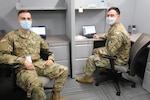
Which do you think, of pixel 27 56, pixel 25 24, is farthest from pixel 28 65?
pixel 25 24

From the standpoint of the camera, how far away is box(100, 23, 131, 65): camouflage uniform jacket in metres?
2.00

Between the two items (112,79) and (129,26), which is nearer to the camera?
(112,79)

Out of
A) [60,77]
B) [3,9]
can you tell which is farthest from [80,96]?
[3,9]

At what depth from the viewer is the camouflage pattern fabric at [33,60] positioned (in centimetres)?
155

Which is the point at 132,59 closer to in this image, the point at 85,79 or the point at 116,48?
the point at 116,48

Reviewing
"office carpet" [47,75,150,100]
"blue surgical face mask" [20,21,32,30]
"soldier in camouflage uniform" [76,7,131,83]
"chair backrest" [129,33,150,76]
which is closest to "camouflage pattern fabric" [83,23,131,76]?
"soldier in camouflage uniform" [76,7,131,83]

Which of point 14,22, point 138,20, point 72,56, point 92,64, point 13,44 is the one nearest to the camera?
point 13,44

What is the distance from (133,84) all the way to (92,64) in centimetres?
72

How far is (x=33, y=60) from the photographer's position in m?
1.85

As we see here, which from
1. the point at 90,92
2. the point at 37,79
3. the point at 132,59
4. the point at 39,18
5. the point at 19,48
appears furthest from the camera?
the point at 39,18

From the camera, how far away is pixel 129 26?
2.97m

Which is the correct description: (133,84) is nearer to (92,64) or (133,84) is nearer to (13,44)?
(92,64)

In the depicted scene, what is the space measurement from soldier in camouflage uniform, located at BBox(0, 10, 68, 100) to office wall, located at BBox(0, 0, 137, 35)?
0.79 meters

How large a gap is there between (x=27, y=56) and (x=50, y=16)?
43.7 inches
